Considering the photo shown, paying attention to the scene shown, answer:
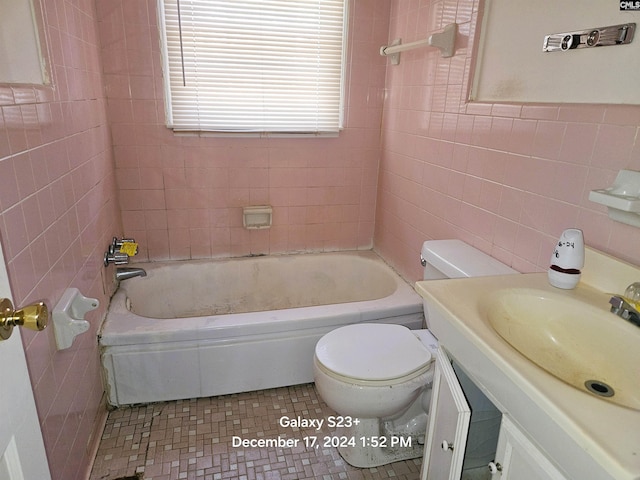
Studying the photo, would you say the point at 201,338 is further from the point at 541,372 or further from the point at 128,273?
the point at 541,372

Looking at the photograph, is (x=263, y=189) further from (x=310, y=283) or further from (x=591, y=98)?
(x=591, y=98)

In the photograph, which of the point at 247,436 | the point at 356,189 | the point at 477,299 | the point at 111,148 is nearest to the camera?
the point at 477,299

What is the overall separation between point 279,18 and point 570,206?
177 cm

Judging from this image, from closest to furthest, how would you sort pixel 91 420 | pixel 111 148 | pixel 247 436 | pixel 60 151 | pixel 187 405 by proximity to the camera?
pixel 60 151 → pixel 91 420 → pixel 247 436 → pixel 187 405 → pixel 111 148

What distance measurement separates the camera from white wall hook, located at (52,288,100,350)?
4.30 feet

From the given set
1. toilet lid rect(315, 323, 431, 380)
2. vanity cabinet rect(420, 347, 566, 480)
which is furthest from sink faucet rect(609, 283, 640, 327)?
toilet lid rect(315, 323, 431, 380)

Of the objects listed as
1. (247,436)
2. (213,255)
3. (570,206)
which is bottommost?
(247,436)

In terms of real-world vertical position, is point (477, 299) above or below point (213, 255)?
above

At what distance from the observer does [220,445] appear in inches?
69.2

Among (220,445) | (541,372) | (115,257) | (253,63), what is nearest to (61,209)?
(115,257)

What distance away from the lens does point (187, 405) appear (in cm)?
197

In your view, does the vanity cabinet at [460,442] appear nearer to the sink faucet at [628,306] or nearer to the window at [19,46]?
the sink faucet at [628,306]

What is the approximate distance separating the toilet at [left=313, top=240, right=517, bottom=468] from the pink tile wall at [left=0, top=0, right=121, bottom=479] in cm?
85

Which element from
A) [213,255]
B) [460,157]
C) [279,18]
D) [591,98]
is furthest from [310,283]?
[591,98]
